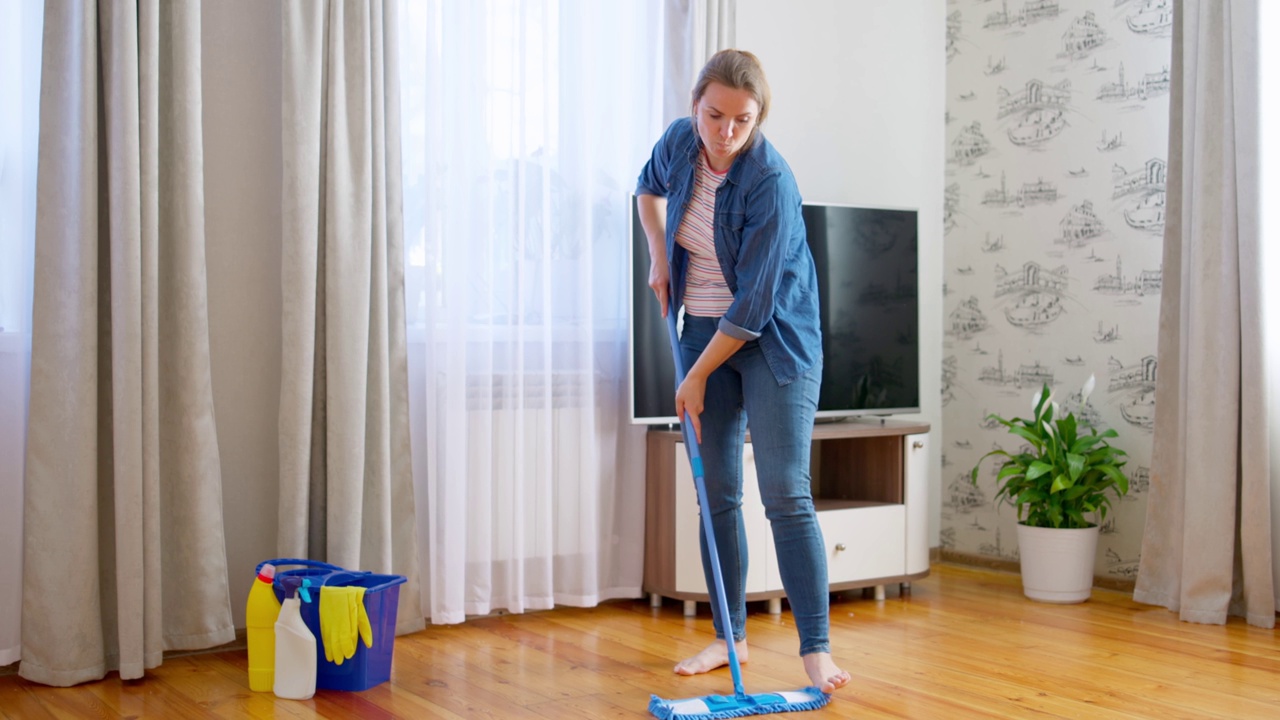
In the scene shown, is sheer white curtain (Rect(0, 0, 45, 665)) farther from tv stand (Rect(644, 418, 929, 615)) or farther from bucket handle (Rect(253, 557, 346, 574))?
tv stand (Rect(644, 418, 929, 615))

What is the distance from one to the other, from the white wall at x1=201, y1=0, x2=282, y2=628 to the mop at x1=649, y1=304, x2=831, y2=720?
1.07m

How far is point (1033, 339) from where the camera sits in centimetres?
379

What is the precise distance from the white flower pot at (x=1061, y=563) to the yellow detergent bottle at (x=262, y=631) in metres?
2.14

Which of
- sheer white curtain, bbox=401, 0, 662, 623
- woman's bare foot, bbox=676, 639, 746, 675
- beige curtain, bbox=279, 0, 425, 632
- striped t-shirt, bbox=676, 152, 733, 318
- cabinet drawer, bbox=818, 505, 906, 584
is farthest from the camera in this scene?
cabinet drawer, bbox=818, 505, 906, 584

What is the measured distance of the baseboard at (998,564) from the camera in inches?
138

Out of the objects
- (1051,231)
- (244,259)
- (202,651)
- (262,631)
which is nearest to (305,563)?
(262,631)

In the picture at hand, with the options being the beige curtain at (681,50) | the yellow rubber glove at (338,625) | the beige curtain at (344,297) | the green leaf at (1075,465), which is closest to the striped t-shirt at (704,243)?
the beige curtain at (344,297)

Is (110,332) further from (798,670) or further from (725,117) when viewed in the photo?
(798,670)

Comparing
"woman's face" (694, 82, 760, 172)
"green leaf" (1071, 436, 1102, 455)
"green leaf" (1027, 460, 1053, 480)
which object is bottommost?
"green leaf" (1027, 460, 1053, 480)

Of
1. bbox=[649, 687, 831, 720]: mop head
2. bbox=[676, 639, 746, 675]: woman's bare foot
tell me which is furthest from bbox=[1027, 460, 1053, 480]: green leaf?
bbox=[649, 687, 831, 720]: mop head

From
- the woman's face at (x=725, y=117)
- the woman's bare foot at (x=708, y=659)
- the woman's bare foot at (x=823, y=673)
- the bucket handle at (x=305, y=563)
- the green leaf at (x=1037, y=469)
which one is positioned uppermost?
the woman's face at (x=725, y=117)

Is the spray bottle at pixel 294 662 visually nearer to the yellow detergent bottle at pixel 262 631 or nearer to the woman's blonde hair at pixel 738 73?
the yellow detergent bottle at pixel 262 631

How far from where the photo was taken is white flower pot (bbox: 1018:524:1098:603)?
332 centimetres

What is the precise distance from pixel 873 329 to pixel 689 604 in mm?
1031
